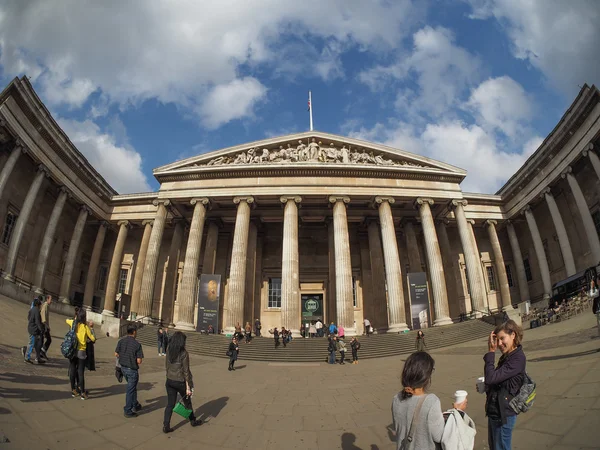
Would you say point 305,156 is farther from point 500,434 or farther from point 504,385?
point 500,434

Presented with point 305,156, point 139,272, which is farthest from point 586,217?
point 139,272

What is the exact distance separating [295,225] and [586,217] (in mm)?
20799

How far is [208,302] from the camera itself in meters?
23.5

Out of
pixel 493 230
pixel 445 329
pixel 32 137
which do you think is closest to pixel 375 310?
pixel 445 329

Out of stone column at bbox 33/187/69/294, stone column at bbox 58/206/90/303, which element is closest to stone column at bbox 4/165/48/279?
stone column at bbox 33/187/69/294

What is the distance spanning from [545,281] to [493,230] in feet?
19.7

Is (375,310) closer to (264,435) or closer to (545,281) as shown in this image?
(545,281)

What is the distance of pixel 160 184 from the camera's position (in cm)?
2928

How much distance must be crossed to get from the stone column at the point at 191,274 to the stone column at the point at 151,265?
2.31 m

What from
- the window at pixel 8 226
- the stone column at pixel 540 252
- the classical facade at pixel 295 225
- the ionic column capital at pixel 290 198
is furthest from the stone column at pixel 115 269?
the stone column at pixel 540 252

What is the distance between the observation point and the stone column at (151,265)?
82.9 ft

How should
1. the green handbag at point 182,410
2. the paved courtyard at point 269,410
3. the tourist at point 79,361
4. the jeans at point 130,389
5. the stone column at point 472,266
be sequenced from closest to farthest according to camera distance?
the paved courtyard at point 269,410
the green handbag at point 182,410
the jeans at point 130,389
the tourist at point 79,361
the stone column at point 472,266

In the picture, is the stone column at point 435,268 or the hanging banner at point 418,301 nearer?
the hanging banner at point 418,301

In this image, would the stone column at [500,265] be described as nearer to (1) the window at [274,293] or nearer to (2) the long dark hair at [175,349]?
(1) the window at [274,293]
